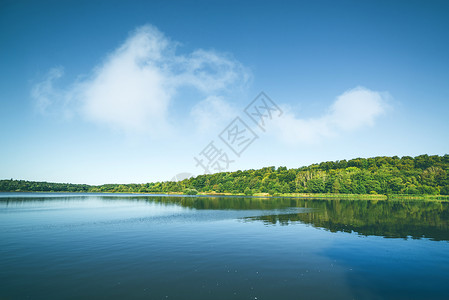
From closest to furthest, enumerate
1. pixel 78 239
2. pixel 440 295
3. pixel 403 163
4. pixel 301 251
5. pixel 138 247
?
pixel 440 295
pixel 301 251
pixel 138 247
pixel 78 239
pixel 403 163

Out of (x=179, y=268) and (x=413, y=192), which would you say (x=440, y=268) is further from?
(x=413, y=192)

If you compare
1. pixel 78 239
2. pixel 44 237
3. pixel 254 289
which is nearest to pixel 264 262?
pixel 254 289

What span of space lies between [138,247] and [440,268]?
22904 mm

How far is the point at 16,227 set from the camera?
30.5 m

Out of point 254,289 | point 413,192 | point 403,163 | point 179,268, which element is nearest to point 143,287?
point 179,268

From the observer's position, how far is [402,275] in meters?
14.4

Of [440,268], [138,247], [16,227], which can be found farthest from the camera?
[16,227]

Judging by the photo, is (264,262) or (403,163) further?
(403,163)

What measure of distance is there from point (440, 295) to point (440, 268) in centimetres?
540

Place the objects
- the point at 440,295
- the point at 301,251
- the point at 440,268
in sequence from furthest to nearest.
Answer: the point at 301,251, the point at 440,268, the point at 440,295

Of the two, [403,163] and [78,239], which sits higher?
[403,163]

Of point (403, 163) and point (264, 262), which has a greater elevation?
point (403, 163)

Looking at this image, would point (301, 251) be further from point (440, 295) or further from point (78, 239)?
point (78, 239)

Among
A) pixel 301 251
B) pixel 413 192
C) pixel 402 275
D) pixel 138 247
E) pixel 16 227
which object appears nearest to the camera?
pixel 402 275
